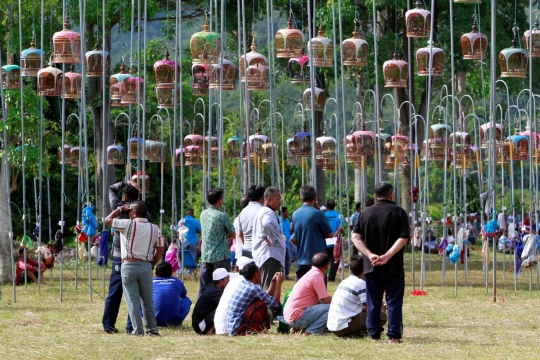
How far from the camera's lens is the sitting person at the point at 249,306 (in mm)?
13320

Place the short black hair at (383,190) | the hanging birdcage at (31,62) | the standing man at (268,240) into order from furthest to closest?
the hanging birdcage at (31,62), the standing man at (268,240), the short black hair at (383,190)

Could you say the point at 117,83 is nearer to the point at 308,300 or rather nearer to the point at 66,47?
the point at 66,47

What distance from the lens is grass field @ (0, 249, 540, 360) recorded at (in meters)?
11.9

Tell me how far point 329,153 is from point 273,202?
9018mm

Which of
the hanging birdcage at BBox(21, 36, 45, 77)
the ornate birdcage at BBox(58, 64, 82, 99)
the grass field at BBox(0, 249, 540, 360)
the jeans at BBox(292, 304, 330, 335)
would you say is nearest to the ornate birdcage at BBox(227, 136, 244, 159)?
the ornate birdcage at BBox(58, 64, 82, 99)

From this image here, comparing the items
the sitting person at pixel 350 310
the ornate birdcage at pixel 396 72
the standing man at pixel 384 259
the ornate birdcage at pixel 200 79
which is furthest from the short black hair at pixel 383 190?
the ornate birdcage at pixel 200 79

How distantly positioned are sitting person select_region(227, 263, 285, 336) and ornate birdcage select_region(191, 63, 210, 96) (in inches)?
311

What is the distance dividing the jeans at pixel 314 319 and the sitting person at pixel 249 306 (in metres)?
0.38

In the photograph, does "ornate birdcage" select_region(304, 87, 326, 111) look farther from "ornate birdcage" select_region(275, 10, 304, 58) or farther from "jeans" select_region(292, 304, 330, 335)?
"jeans" select_region(292, 304, 330, 335)

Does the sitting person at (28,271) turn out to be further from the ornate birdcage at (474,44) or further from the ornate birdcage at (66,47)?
the ornate birdcage at (474,44)

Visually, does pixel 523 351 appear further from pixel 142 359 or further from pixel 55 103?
pixel 55 103

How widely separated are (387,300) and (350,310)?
599 millimetres

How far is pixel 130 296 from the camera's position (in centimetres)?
1360

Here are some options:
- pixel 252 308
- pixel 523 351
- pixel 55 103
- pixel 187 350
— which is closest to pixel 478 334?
pixel 523 351
